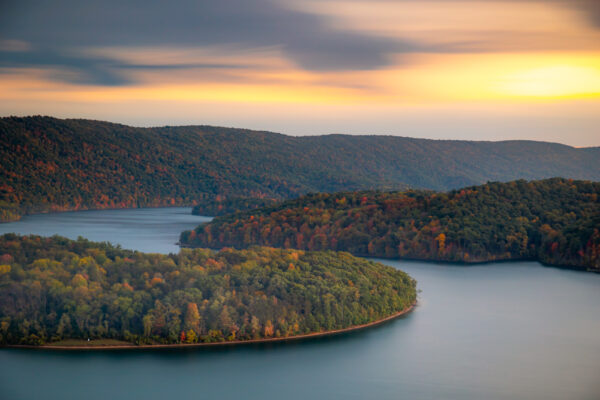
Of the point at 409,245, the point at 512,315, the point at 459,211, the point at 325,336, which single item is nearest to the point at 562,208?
the point at 459,211

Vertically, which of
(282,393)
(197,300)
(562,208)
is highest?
(562,208)

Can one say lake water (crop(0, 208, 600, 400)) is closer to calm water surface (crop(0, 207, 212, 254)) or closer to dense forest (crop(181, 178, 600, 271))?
dense forest (crop(181, 178, 600, 271))

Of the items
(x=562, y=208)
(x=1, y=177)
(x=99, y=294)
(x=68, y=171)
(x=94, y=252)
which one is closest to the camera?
(x=99, y=294)

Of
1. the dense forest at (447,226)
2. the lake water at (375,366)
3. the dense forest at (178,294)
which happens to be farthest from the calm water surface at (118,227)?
the lake water at (375,366)

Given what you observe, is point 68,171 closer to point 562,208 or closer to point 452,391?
point 562,208

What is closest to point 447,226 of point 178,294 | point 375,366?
point 375,366

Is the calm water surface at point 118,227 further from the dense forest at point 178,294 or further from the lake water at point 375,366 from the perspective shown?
the lake water at point 375,366

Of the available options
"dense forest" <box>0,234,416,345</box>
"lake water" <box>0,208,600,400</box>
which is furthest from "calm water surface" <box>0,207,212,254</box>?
"lake water" <box>0,208,600,400</box>
